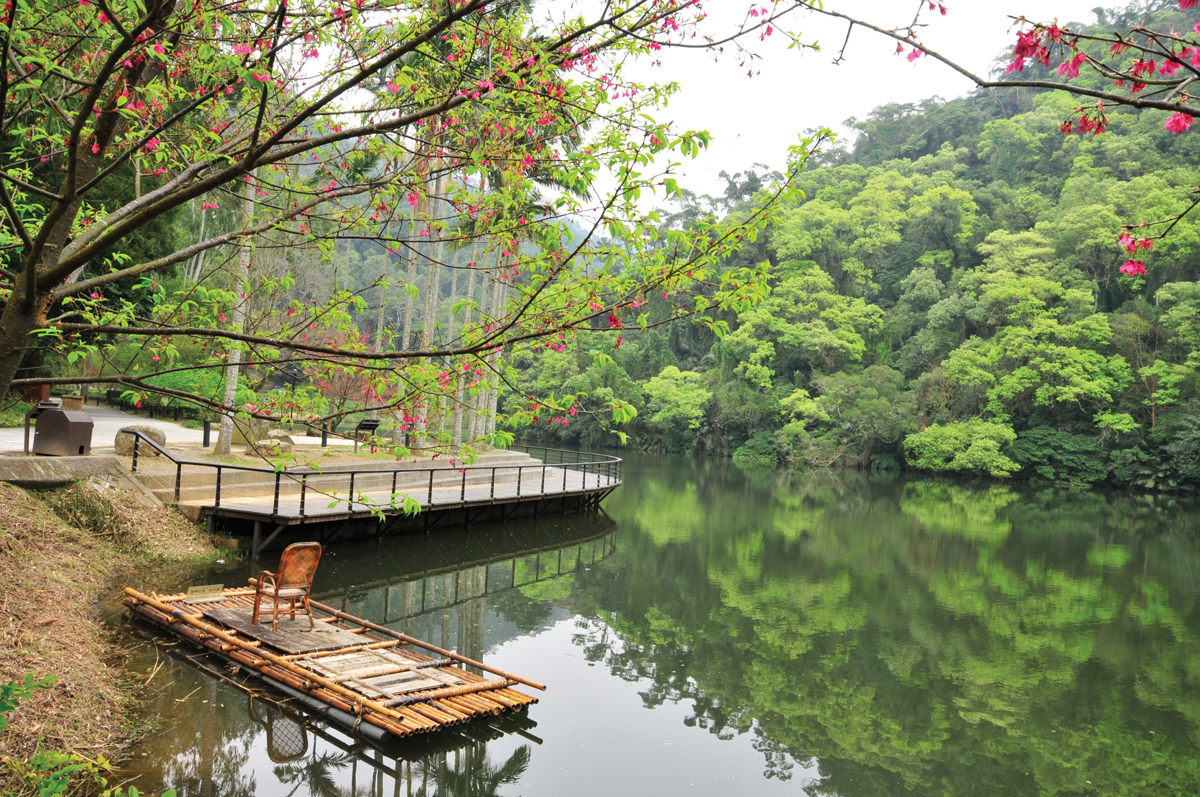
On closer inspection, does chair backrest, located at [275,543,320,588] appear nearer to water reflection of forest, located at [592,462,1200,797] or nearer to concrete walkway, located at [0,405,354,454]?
water reflection of forest, located at [592,462,1200,797]

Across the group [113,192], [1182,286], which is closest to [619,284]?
[113,192]

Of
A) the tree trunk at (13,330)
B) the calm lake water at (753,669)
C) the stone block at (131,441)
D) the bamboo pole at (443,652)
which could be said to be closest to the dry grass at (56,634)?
the calm lake water at (753,669)

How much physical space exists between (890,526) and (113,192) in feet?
60.6

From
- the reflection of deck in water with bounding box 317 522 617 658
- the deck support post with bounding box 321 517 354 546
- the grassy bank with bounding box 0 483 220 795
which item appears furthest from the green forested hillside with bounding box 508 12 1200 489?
the grassy bank with bounding box 0 483 220 795

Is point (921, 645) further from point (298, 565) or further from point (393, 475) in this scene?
point (393, 475)

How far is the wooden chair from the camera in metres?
7.08

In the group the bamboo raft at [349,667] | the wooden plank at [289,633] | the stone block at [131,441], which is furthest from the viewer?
the stone block at [131,441]

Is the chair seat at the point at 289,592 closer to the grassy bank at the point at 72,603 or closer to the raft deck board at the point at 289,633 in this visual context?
the raft deck board at the point at 289,633

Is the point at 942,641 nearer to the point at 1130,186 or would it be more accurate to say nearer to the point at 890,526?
the point at 890,526

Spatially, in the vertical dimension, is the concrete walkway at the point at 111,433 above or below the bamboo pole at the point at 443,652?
above

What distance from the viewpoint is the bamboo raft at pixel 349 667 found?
584cm

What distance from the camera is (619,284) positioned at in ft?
9.45

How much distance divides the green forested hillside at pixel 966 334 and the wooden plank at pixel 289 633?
1727cm

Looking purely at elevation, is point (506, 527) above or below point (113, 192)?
below
